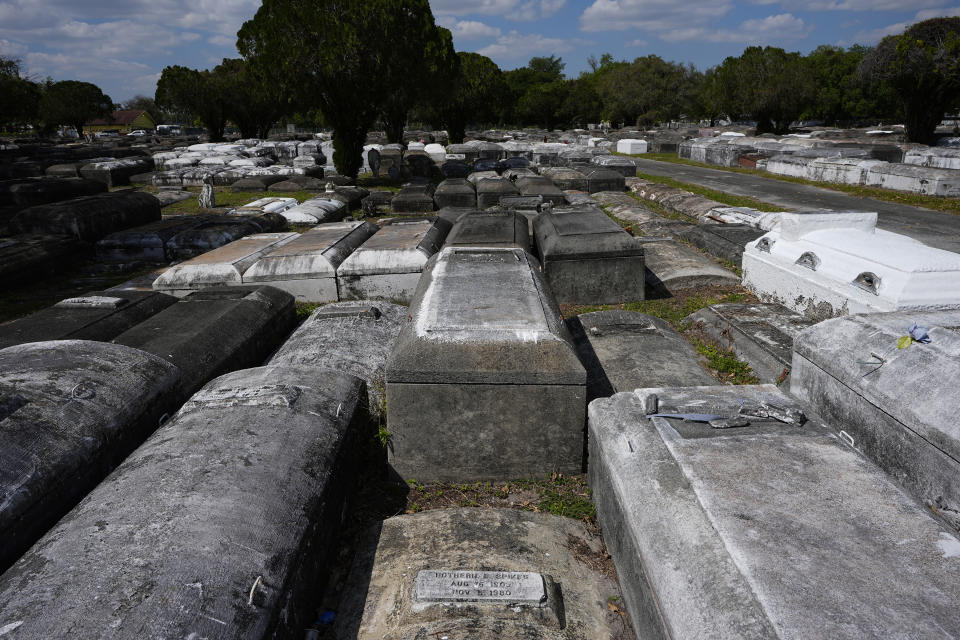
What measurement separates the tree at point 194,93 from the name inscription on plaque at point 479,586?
43313 millimetres

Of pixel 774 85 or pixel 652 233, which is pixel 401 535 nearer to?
pixel 652 233

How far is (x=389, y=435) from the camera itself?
3.69 metres

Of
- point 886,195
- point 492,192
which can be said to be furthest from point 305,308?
point 886,195

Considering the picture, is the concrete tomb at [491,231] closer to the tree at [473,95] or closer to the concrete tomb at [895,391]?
the concrete tomb at [895,391]

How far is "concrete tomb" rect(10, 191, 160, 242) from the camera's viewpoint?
1067 cm

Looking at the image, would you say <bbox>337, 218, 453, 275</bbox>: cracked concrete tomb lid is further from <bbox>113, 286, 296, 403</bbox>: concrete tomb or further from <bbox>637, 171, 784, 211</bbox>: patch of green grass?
<bbox>637, 171, 784, 211</bbox>: patch of green grass

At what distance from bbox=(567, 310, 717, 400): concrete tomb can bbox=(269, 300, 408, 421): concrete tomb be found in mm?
1677

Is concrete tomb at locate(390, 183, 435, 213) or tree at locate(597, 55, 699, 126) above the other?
tree at locate(597, 55, 699, 126)

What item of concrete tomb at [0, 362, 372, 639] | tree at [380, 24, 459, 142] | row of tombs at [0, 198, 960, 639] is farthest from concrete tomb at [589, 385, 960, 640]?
tree at [380, 24, 459, 142]

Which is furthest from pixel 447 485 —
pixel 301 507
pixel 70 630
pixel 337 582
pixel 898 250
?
pixel 898 250

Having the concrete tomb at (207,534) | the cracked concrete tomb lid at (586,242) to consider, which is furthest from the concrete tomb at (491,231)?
the concrete tomb at (207,534)

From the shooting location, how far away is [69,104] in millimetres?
55312

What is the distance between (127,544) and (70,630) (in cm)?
37

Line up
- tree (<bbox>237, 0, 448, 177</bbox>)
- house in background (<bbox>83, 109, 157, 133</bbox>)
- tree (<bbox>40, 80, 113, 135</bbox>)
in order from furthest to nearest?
1. house in background (<bbox>83, 109, 157, 133</bbox>)
2. tree (<bbox>40, 80, 113, 135</bbox>)
3. tree (<bbox>237, 0, 448, 177</bbox>)
